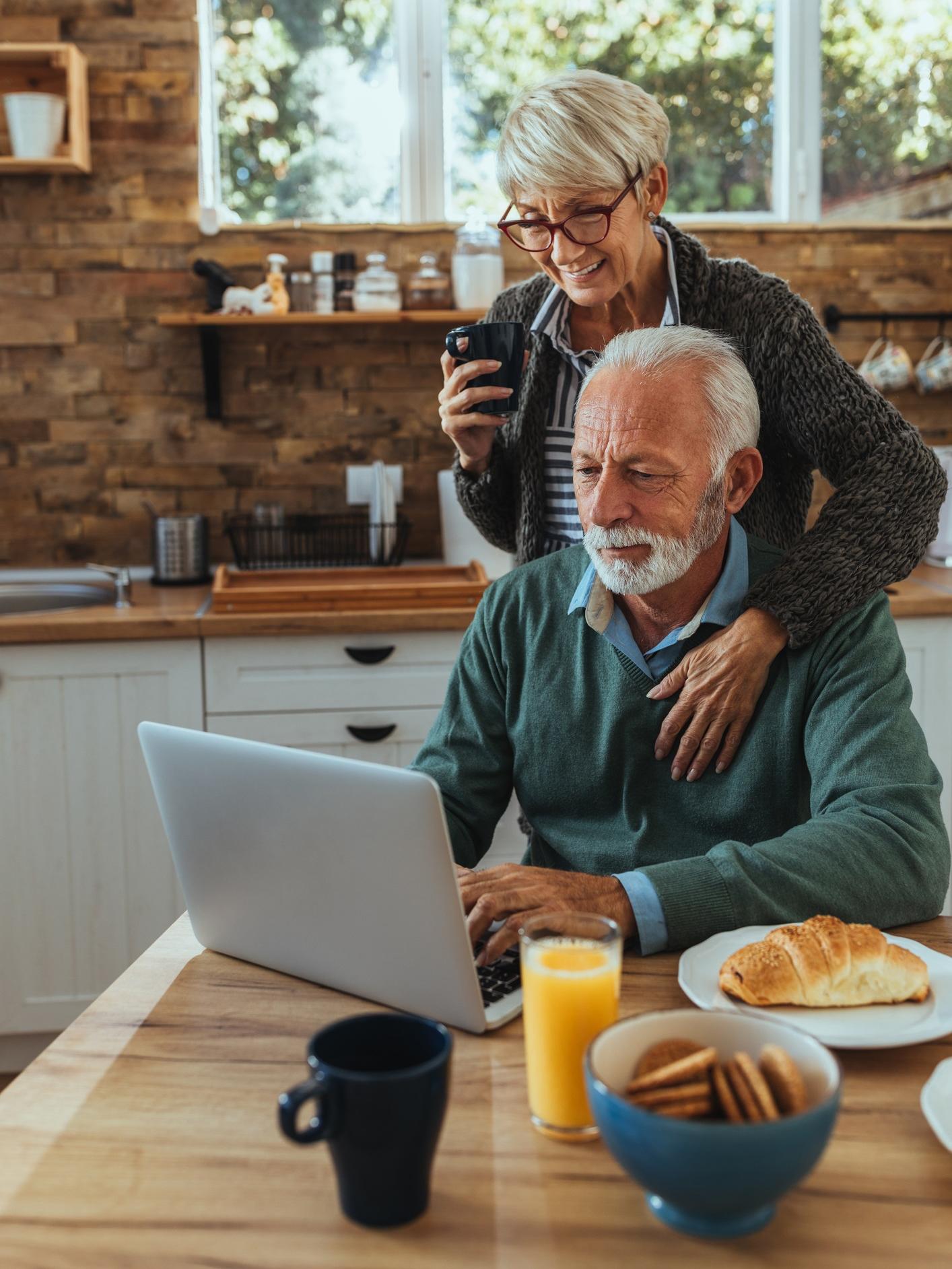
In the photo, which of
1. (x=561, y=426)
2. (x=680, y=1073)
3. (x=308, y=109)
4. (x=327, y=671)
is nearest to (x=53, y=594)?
(x=327, y=671)

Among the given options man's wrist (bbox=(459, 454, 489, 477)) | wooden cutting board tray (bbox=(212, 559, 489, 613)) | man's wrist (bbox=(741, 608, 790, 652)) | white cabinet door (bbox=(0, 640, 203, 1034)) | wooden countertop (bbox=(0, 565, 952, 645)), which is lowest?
white cabinet door (bbox=(0, 640, 203, 1034))

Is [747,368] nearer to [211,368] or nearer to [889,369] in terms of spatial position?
[889,369]

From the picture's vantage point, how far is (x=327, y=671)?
8.55 feet

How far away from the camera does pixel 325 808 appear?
94 cm

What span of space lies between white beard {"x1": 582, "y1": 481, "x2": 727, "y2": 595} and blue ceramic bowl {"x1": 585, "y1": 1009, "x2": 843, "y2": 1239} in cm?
72

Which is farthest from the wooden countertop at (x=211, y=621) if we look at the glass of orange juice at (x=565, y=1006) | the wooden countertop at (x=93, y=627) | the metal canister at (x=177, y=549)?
the glass of orange juice at (x=565, y=1006)

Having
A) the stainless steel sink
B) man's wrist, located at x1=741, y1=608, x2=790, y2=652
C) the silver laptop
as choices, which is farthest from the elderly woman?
the stainless steel sink

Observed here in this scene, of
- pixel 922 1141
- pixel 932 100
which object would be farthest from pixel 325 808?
pixel 932 100

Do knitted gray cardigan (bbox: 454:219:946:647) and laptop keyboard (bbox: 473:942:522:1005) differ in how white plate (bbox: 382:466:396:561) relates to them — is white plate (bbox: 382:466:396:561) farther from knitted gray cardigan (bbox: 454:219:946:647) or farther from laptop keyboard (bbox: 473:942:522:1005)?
laptop keyboard (bbox: 473:942:522:1005)

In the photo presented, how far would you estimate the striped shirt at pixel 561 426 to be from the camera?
73.5 inches

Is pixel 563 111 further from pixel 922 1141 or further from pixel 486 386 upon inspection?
pixel 922 1141

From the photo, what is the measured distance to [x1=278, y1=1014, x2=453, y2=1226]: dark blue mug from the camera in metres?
0.71

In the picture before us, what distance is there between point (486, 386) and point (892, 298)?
1996 mm

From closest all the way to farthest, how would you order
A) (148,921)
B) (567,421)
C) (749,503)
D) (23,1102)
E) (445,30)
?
(23,1102), (749,503), (567,421), (148,921), (445,30)
